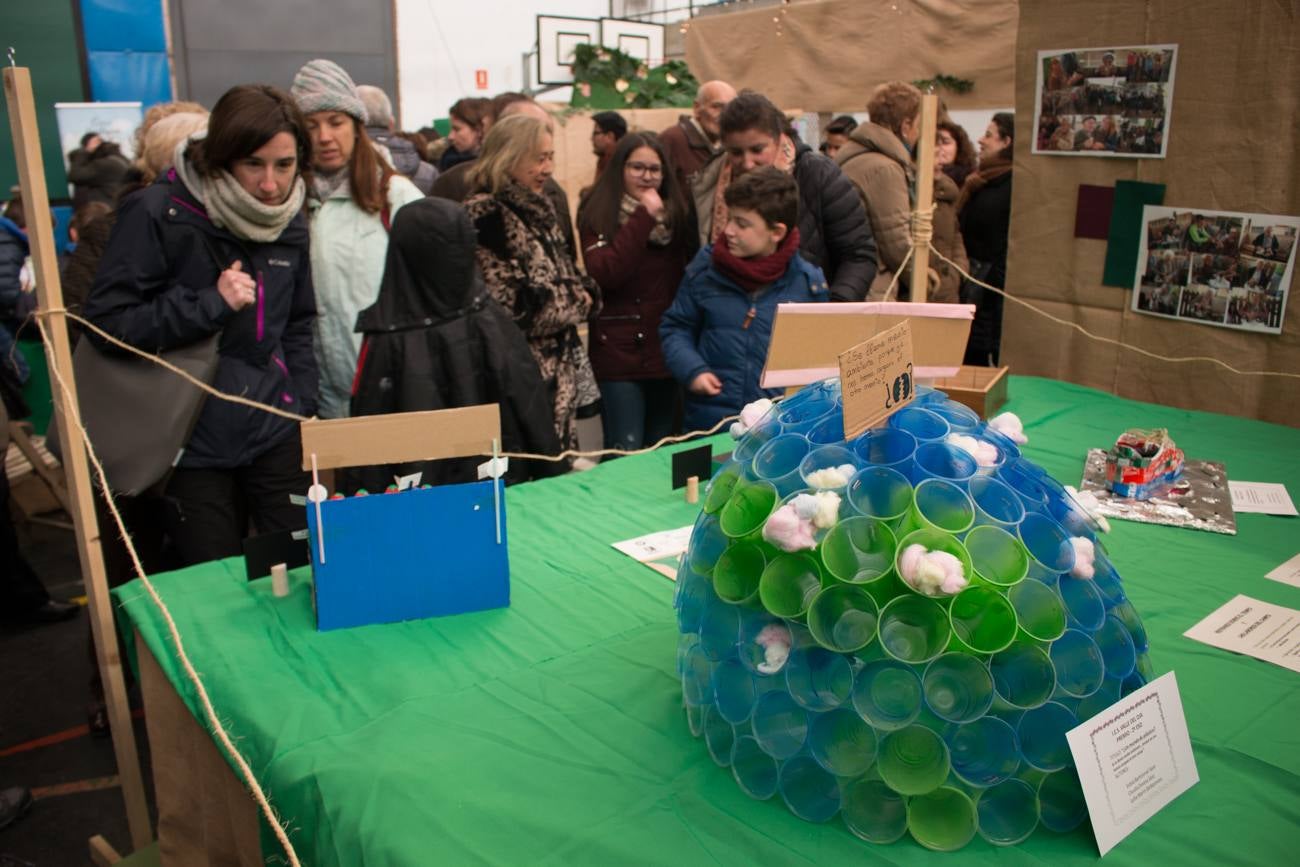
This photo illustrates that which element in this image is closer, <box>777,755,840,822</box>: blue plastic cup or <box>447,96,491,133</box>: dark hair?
<box>777,755,840,822</box>: blue plastic cup

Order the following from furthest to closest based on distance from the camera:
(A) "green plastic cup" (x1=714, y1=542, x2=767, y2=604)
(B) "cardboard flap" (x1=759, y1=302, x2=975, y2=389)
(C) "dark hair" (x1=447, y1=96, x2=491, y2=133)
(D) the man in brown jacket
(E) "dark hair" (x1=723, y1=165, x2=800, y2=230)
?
1. (C) "dark hair" (x1=447, y1=96, x2=491, y2=133)
2. (D) the man in brown jacket
3. (E) "dark hair" (x1=723, y1=165, x2=800, y2=230)
4. (B) "cardboard flap" (x1=759, y1=302, x2=975, y2=389)
5. (A) "green plastic cup" (x1=714, y1=542, x2=767, y2=604)

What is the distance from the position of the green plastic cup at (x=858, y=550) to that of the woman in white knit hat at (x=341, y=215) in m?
1.90

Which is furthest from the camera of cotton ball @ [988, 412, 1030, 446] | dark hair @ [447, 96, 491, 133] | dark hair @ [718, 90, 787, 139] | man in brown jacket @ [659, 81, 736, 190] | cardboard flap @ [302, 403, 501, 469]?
dark hair @ [447, 96, 491, 133]

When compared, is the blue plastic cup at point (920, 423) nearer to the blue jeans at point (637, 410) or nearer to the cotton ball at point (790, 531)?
the cotton ball at point (790, 531)

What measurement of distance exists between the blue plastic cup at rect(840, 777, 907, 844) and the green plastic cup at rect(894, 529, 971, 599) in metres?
0.22

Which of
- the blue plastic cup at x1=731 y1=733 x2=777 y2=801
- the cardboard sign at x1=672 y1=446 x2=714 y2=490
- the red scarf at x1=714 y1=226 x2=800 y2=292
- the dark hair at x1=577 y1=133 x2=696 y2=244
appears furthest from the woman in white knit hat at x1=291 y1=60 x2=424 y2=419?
the blue plastic cup at x1=731 y1=733 x2=777 y2=801

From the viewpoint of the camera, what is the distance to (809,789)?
3.47 ft

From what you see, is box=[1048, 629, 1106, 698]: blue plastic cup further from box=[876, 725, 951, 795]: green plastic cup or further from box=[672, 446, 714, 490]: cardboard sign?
box=[672, 446, 714, 490]: cardboard sign

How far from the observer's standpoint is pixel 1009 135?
3971mm

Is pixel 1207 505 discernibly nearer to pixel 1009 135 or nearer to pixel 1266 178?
pixel 1266 178

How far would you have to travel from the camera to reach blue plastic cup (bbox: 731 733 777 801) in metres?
1.09

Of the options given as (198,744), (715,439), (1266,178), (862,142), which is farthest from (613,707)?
(862,142)

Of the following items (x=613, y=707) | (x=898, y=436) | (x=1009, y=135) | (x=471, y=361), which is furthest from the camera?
(x=1009, y=135)

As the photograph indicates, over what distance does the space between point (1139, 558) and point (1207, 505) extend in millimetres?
313
